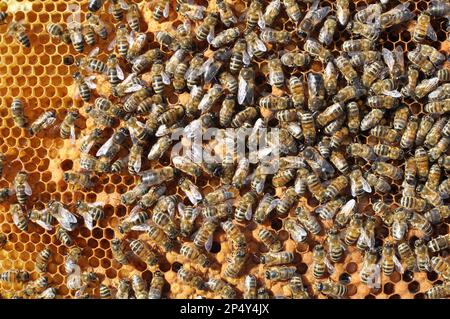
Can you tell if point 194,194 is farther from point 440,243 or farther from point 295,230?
point 440,243

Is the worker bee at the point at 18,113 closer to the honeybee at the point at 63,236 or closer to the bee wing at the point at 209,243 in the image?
the honeybee at the point at 63,236

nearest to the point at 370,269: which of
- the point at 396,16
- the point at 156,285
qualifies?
the point at 156,285

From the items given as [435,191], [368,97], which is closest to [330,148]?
[368,97]

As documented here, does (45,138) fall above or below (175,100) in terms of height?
below

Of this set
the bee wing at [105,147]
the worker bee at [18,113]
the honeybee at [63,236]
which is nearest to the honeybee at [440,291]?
the bee wing at [105,147]

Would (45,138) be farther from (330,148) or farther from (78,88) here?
(330,148)

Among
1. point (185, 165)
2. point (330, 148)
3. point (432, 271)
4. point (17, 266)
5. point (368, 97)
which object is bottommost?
point (17, 266)

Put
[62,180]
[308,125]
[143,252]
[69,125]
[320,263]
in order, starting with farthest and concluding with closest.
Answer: [62,180] → [69,125] → [143,252] → [320,263] → [308,125]
